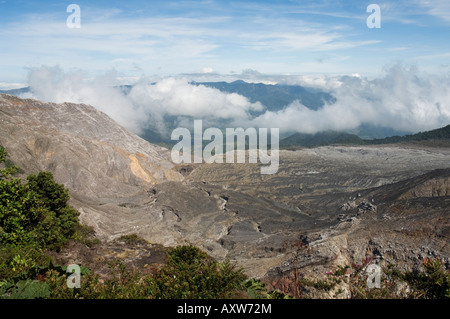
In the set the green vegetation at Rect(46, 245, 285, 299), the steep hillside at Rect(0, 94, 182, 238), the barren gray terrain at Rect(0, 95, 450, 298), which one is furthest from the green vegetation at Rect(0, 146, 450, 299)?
the steep hillside at Rect(0, 94, 182, 238)

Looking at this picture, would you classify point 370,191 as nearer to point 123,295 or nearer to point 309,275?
point 309,275

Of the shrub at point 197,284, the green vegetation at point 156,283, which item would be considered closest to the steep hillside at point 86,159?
the green vegetation at point 156,283

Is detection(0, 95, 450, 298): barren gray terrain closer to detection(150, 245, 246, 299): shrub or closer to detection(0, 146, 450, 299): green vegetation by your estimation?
detection(0, 146, 450, 299): green vegetation

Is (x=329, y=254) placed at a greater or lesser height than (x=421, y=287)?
lesser

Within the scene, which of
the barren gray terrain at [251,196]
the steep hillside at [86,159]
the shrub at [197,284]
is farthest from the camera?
the steep hillside at [86,159]

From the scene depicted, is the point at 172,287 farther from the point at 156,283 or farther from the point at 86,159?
the point at 86,159

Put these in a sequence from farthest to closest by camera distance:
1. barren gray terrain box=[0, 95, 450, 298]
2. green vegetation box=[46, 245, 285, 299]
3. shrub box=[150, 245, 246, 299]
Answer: barren gray terrain box=[0, 95, 450, 298] < shrub box=[150, 245, 246, 299] < green vegetation box=[46, 245, 285, 299]

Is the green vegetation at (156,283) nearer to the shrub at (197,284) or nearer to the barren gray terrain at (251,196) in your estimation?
the shrub at (197,284)

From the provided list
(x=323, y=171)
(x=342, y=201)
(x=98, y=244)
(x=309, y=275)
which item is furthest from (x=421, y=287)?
(x=323, y=171)
